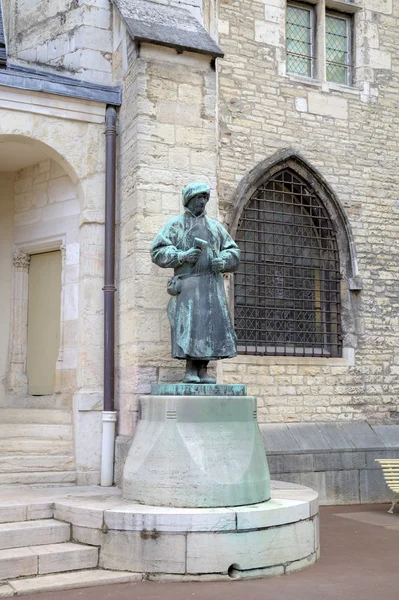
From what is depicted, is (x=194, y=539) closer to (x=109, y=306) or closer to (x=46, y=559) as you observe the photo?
(x=46, y=559)

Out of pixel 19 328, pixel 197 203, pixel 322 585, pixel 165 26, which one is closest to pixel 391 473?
pixel 322 585

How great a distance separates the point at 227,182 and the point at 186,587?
5578mm

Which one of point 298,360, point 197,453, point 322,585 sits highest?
point 298,360

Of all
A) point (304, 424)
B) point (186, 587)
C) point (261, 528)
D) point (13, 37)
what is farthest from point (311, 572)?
point (13, 37)

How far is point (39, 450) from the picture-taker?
6.75m

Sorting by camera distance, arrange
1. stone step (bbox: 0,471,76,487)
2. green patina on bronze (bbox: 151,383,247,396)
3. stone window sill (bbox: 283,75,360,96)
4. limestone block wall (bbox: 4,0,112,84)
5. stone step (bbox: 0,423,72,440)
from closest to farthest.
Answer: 1. green patina on bronze (bbox: 151,383,247,396)
2. stone step (bbox: 0,471,76,487)
3. stone step (bbox: 0,423,72,440)
4. limestone block wall (bbox: 4,0,112,84)
5. stone window sill (bbox: 283,75,360,96)

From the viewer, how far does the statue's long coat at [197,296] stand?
5723 mm

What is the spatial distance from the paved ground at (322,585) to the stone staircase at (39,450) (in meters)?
2.06

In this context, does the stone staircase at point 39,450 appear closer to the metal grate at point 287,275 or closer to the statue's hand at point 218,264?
the statue's hand at point 218,264

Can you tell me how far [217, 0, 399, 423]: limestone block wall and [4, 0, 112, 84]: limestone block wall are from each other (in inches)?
82.2

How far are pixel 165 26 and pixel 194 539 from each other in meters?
4.80

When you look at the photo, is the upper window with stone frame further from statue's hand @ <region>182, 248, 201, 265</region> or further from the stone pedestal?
the stone pedestal

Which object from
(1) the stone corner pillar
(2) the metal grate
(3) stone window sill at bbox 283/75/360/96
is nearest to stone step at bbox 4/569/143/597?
(1) the stone corner pillar

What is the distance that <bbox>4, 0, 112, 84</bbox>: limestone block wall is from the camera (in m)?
7.49
